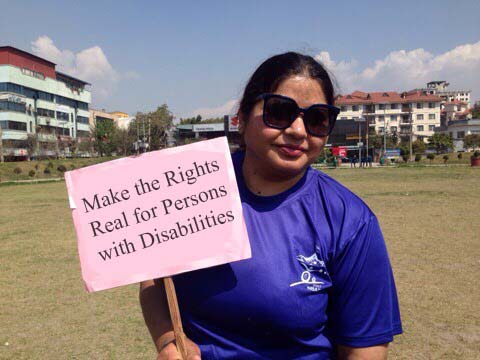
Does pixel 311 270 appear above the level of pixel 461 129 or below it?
below

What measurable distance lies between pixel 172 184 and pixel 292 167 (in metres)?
0.43

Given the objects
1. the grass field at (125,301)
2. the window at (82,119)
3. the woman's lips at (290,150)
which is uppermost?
the window at (82,119)

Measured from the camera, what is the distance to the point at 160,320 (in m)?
1.70

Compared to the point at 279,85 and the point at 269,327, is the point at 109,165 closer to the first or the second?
the point at 279,85

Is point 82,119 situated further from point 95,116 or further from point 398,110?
point 398,110

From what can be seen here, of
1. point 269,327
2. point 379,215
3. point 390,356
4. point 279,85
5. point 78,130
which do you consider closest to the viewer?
point 269,327

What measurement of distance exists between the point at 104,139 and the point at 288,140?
77.3 m

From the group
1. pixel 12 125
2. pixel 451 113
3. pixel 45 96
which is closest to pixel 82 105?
pixel 45 96

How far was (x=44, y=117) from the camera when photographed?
6938cm

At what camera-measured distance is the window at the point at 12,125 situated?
61.0m

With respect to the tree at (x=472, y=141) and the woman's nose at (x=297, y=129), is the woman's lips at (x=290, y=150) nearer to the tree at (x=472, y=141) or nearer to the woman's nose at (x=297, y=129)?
the woman's nose at (x=297, y=129)

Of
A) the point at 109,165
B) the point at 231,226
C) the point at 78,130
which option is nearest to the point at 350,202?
the point at 231,226

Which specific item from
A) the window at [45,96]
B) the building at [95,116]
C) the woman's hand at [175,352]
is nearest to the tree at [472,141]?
the window at [45,96]

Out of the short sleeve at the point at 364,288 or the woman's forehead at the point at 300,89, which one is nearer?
the short sleeve at the point at 364,288
